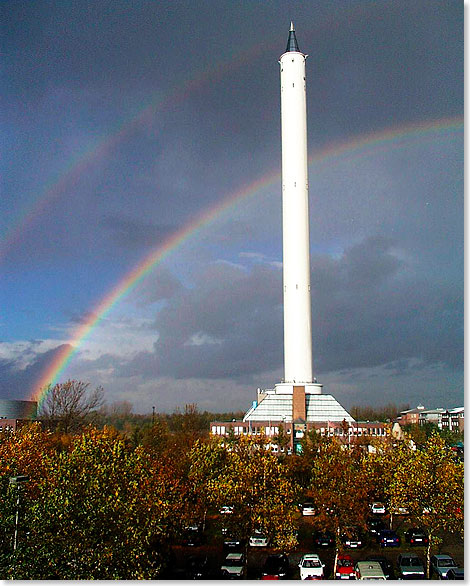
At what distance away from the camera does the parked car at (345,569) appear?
25.3 metres

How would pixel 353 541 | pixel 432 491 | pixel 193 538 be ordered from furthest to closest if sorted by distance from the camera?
1. pixel 193 538
2. pixel 353 541
3. pixel 432 491

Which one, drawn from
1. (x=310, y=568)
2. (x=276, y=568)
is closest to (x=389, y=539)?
(x=310, y=568)

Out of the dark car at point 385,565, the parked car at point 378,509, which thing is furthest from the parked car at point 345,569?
the parked car at point 378,509

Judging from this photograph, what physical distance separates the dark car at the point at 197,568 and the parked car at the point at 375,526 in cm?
1078

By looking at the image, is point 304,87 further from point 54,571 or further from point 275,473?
point 54,571

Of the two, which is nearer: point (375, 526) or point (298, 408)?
point (375, 526)

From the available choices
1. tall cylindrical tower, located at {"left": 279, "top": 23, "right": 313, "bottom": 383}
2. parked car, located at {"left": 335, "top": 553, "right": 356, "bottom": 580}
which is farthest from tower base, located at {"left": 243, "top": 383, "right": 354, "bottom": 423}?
parked car, located at {"left": 335, "top": 553, "right": 356, "bottom": 580}

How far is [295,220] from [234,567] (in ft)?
195

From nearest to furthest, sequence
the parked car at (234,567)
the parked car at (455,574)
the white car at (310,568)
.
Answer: the parked car at (455,574), the parked car at (234,567), the white car at (310,568)

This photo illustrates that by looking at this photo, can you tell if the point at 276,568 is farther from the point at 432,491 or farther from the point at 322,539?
the point at 432,491

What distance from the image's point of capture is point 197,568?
25.6 m

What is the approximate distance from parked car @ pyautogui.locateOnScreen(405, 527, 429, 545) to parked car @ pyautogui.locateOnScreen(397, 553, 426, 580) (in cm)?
630

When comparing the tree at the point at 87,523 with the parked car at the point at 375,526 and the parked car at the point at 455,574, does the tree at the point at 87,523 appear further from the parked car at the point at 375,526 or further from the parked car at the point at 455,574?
the parked car at the point at 375,526

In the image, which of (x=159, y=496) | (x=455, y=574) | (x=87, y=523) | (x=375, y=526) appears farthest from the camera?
(x=375, y=526)
